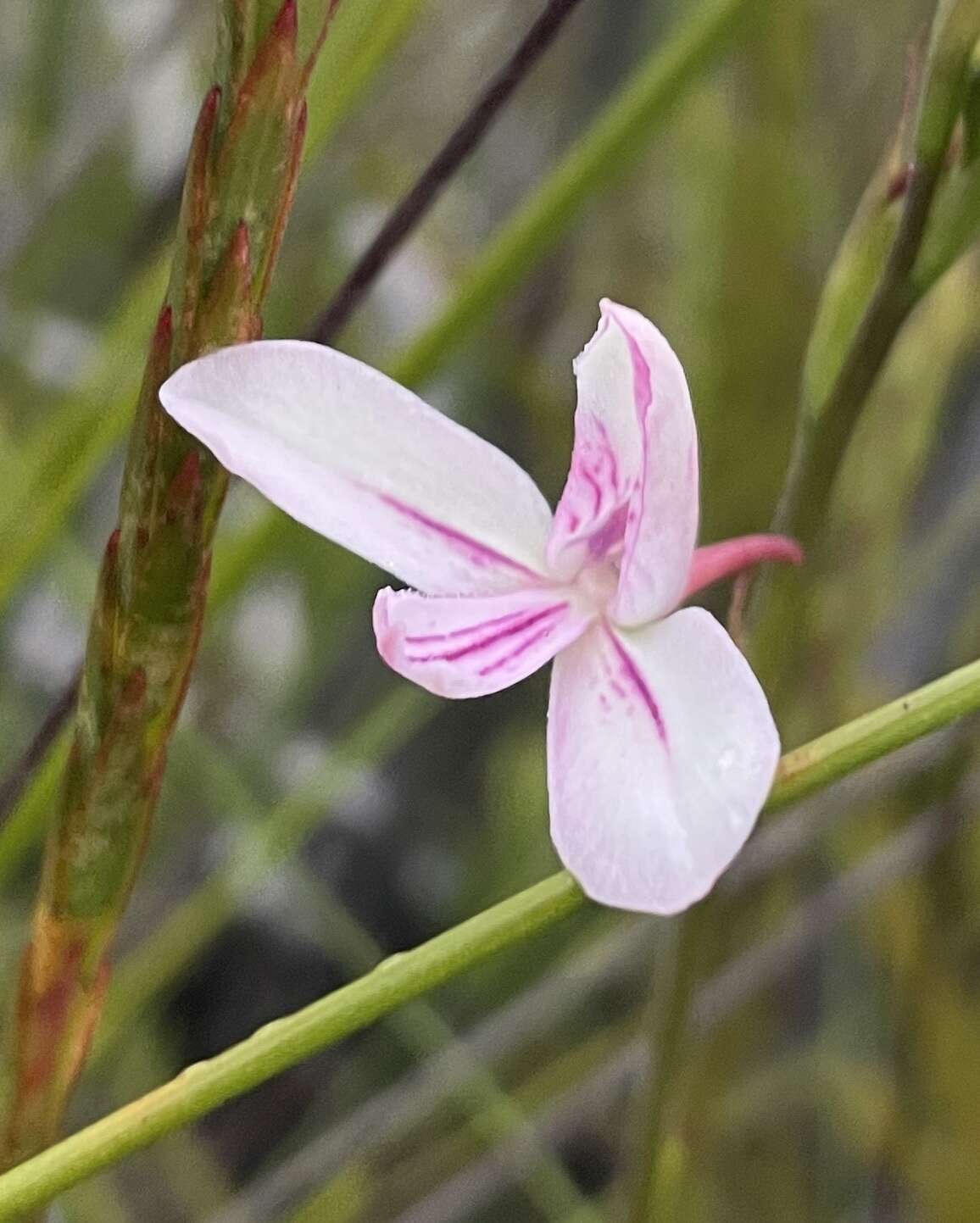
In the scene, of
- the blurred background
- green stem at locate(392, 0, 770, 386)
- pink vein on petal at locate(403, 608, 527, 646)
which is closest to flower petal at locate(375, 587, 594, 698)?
pink vein on petal at locate(403, 608, 527, 646)

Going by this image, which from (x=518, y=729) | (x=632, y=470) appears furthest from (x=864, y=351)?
(x=518, y=729)

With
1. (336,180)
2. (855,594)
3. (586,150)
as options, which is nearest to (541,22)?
(586,150)

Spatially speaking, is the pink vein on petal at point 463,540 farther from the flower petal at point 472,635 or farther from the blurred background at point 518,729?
the blurred background at point 518,729

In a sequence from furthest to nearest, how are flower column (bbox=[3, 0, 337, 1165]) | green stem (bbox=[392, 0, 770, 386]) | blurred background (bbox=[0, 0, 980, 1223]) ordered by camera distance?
blurred background (bbox=[0, 0, 980, 1223]) < green stem (bbox=[392, 0, 770, 386]) < flower column (bbox=[3, 0, 337, 1165])

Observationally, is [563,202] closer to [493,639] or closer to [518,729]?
[493,639]

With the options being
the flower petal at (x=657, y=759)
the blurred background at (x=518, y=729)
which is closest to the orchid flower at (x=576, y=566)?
the flower petal at (x=657, y=759)

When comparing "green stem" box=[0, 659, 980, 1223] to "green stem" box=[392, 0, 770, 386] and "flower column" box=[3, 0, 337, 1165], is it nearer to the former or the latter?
"flower column" box=[3, 0, 337, 1165]
